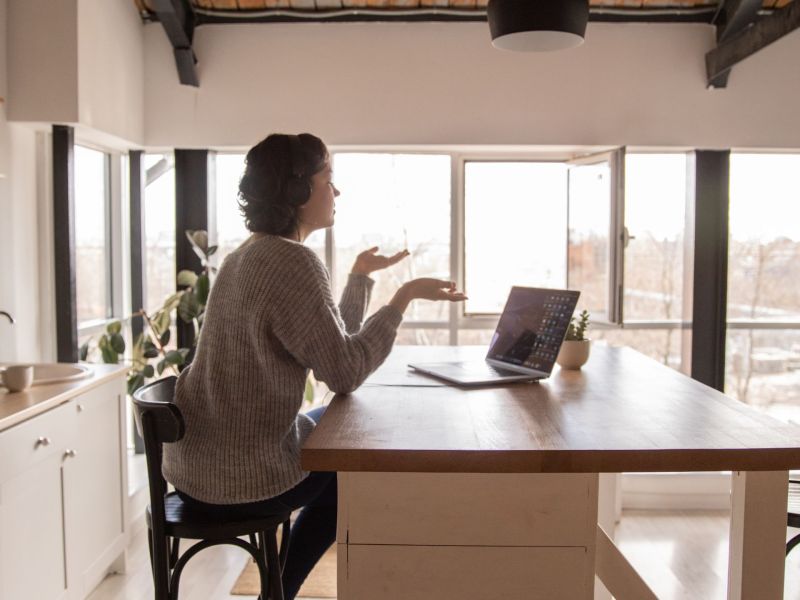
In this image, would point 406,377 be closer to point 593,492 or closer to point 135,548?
point 593,492

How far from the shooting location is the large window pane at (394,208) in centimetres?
422

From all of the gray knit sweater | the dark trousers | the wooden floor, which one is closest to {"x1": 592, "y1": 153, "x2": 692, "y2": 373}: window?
the wooden floor

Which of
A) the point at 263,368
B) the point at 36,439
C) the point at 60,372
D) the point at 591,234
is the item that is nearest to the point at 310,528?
the point at 263,368

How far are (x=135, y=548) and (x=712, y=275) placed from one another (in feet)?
10.1

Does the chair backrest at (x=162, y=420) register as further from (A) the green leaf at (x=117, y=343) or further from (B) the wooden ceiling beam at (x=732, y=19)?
(B) the wooden ceiling beam at (x=732, y=19)

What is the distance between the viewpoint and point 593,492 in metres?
1.46

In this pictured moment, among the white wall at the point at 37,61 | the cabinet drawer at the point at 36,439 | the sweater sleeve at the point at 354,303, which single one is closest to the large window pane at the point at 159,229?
the white wall at the point at 37,61

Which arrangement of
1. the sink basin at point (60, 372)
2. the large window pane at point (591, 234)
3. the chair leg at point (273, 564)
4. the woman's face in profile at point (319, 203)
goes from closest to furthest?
the chair leg at point (273, 564) → the woman's face in profile at point (319, 203) → the sink basin at point (60, 372) → the large window pane at point (591, 234)

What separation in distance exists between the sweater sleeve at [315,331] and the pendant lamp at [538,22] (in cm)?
114

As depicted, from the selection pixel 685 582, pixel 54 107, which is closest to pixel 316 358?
pixel 54 107

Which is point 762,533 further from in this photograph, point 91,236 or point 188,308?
point 91,236

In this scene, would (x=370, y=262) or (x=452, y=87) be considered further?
(x=452, y=87)

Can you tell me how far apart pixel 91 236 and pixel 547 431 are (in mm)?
2980

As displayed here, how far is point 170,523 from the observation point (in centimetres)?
181
